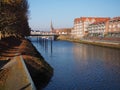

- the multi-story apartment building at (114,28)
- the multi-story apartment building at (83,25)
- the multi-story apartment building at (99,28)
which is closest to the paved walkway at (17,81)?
the multi-story apartment building at (114,28)

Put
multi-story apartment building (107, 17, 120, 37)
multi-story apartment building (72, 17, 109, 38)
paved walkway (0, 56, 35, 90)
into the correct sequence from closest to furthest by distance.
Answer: paved walkway (0, 56, 35, 90) < multi-story apartment building (107, 17, 120, 37) < multi-story apartment building (72, 17, 109, 38)

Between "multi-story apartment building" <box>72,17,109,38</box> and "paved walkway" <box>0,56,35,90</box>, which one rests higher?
"multi-story apartment building" <box>72,17,109,38</box>

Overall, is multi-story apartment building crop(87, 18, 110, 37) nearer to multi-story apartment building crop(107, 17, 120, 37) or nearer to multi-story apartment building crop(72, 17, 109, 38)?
multi-story apartment building crop(107, 17, 120, 37)

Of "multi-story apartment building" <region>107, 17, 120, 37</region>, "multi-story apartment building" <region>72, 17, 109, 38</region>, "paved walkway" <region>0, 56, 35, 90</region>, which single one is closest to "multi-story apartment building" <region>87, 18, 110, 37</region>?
"multi-story apartment building" <region>107, 17, 120, 37</region>

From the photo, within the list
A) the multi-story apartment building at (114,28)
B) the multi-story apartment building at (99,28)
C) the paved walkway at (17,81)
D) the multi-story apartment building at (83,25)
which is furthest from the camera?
the multi-story apartment building at (83,25)

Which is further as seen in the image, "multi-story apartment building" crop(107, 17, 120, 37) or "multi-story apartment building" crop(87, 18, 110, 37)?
"multi-story apartment building" crop(87, 18, 110, 37)

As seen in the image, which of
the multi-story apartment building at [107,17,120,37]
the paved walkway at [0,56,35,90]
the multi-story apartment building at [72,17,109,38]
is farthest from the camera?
the multi-story apartment building at [72,17,109,38]

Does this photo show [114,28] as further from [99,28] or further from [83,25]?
[83,25]

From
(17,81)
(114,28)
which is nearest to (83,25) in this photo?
(114,28)

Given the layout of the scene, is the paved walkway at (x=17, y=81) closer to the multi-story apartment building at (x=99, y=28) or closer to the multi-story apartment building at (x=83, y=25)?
the multi-story apartment building at (x=99, y=28)

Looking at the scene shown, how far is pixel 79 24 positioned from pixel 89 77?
127 meters

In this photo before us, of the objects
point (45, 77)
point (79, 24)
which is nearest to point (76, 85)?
point (45, 77)

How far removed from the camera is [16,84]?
508 inches

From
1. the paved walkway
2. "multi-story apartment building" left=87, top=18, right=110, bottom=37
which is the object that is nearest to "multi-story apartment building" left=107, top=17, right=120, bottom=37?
"multi-story apartment building" left=87, top=18, right=110, bottom=37
